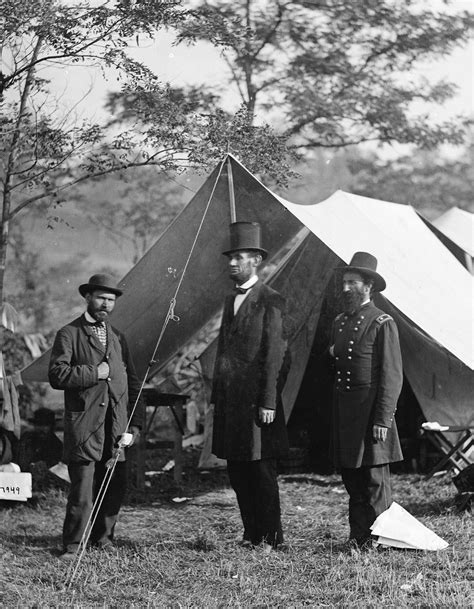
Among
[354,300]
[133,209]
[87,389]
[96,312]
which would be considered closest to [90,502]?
[87,389]

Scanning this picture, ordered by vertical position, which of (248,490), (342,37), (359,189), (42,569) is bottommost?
(42,569)

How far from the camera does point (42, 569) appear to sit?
15.3 ft

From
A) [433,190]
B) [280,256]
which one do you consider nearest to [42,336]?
[280,256]

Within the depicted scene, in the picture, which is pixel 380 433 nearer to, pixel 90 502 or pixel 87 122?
pixel 90 502

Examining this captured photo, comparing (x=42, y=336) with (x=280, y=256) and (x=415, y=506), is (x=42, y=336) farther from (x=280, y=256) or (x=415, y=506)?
(x=415, y=506)

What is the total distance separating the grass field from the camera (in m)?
4.06

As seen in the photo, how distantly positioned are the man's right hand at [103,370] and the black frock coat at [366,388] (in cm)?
137

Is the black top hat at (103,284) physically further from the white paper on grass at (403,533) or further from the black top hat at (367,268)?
the white paper on grass at (403,533)

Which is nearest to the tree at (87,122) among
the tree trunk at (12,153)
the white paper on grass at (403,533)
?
the tree trunk at (12,153)

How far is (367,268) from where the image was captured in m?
5.32

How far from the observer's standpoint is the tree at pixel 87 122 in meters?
6.85

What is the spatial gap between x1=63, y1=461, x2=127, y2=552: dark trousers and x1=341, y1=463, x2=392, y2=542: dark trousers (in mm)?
1409

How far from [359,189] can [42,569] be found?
Result: 15995 mm

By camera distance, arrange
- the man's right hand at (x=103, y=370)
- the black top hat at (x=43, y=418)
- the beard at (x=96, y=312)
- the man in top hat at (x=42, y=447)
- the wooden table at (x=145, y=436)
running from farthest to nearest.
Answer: the black top hat at (x=43, y=418) < the man in top hat at (x=42, y=447) < the wooden table at (x=145, y=436) < the beard at (x=96, y=312) < the man's right hand at (x=103, y=370)
